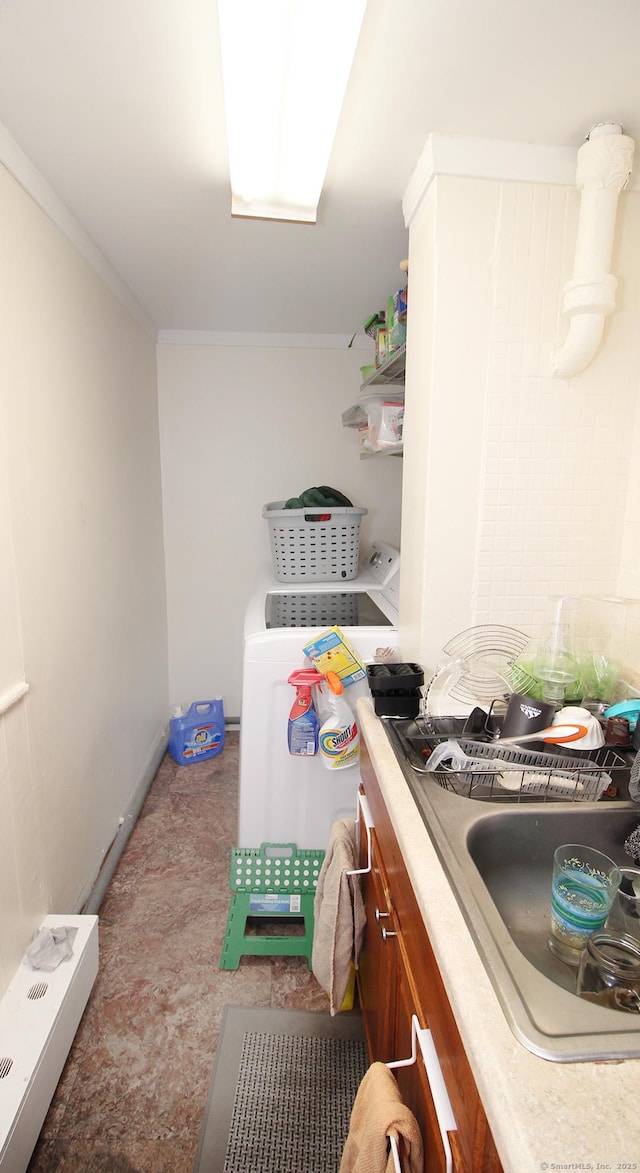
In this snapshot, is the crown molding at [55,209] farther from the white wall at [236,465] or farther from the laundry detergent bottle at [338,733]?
the laundry detergent bottle at [338,733]

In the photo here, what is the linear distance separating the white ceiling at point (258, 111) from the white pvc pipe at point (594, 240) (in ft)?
0.19

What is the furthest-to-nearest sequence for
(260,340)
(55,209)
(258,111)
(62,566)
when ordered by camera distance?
(260,340) < (62,566) < (55,209) < (258,111)

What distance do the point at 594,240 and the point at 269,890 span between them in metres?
1.99

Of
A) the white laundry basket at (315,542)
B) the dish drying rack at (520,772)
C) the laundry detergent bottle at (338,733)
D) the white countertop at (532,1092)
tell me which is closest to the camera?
the white countertop at (532,1092)

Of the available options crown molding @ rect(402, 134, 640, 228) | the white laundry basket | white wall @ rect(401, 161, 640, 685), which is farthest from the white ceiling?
the white laundry basket

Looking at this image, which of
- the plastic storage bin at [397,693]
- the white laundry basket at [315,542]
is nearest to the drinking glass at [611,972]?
the plastic storage bin at [397,693]

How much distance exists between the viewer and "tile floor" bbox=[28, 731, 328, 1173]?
4.18ft

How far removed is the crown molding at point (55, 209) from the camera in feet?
4.25

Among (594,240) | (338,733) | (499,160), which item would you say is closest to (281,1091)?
(338,733)

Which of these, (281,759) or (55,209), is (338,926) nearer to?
(281,759)

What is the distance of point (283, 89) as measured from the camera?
103 cm

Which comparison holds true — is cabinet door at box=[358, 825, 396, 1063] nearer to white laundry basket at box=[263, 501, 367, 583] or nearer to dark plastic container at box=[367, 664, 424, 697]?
dark plastic container at box=[367, 664, 424, 697]

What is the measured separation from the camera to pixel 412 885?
0.90 metres

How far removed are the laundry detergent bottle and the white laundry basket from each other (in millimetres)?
793
